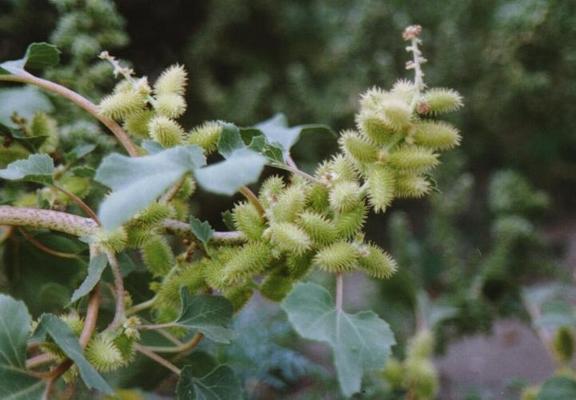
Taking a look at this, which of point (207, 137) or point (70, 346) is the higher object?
point (207, 137)

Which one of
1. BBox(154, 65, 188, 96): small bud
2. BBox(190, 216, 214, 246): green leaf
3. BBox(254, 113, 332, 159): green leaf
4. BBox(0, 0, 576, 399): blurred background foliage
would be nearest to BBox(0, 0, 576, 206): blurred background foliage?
BBox(0, 0, 576, 399): blurred background foliage

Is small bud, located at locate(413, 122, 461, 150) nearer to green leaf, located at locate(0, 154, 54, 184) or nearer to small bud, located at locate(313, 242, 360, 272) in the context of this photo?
small bud, located at locate(313, 242, 360, 272)

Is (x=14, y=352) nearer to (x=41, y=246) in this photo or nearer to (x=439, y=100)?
(x=41, y=246)

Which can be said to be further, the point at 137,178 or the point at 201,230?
the point at 201,230

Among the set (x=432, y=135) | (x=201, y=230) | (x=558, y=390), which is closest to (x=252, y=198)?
(x=201, y=230)

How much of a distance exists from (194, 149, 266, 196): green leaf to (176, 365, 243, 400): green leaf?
Answer: 243mm

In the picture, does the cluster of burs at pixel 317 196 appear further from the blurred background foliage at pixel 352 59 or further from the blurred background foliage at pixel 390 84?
the blurred background foliage at pixel 352 59

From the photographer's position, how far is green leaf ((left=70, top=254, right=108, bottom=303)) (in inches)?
22.2

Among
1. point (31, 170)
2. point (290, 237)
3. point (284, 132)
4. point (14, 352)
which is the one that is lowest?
point (14, 352)

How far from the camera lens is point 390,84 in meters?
1.61

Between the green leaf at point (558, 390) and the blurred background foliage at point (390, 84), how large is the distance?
30cm

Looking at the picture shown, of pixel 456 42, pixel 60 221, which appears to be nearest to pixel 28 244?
pixel 60 221

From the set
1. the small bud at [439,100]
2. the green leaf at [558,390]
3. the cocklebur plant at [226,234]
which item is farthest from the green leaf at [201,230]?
the green leaf at [558,390]

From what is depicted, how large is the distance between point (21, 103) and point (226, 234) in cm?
32
